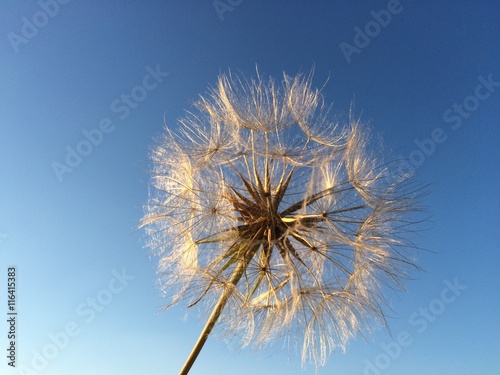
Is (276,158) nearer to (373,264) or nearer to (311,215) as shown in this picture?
(311,215)

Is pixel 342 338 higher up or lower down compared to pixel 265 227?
lower down

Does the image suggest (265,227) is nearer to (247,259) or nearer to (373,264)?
(247,259)

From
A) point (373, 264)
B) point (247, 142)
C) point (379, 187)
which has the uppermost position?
point (247, 142)

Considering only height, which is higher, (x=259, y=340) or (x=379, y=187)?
(x=379, y=187)

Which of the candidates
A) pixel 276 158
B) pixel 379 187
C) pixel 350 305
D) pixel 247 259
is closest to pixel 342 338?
pixel 350 305

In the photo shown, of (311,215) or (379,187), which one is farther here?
(379,187)

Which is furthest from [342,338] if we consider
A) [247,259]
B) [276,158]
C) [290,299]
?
[276,158]
